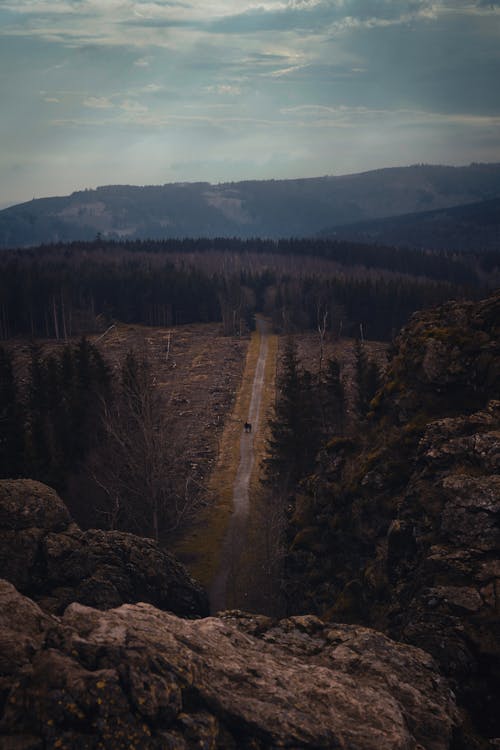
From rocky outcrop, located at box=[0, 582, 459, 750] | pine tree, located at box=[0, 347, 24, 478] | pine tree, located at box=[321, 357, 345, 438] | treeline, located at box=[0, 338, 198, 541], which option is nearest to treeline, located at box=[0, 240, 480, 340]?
pine tree, located at box=[321, 357, 345, 438]

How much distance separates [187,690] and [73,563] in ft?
34.4

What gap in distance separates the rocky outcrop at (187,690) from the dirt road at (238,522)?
1855 cm

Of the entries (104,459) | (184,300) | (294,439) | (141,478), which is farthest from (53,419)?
(184,300)

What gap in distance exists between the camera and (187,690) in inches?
454

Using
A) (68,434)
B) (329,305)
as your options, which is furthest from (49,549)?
(329,305)

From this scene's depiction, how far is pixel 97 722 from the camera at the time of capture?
32.6ft

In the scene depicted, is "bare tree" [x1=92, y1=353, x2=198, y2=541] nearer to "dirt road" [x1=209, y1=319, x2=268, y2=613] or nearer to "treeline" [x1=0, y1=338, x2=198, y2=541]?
"treeline" [x1=0, y1=338, x2=198, y2=541]

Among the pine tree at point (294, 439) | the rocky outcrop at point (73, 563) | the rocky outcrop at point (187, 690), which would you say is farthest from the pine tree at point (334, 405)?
the rocky outcrop at point (187, 690)

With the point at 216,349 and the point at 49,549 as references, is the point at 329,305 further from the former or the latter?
the point at 49,549

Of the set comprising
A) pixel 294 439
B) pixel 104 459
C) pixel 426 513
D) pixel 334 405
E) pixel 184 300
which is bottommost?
pixel 104 459

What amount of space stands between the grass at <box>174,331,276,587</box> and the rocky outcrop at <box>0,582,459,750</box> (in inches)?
858

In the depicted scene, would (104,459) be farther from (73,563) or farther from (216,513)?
(73,563)

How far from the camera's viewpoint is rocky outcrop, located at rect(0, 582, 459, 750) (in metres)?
10.1

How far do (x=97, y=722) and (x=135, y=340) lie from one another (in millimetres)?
110385
